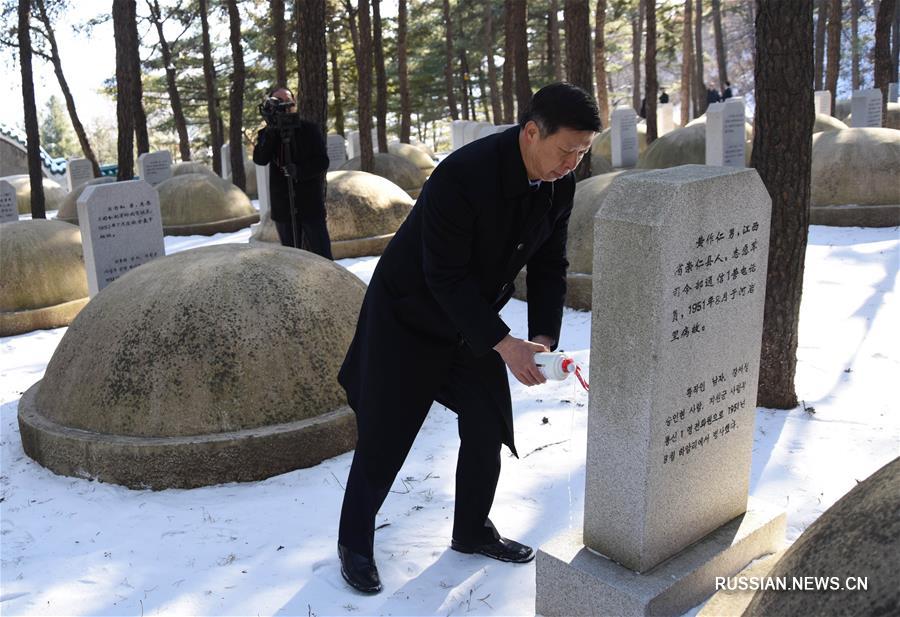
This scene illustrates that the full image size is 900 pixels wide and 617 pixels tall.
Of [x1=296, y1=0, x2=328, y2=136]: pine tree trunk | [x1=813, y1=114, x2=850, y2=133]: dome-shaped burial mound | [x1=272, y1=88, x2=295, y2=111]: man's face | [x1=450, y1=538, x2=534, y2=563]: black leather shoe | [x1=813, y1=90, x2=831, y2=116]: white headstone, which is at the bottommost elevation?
[x1=450, y1=538, x2=534, y2=563]: black leather shoe

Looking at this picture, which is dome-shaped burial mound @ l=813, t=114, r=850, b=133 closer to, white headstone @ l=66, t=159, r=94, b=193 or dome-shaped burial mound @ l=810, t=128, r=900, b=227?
dome-shaped burial mound @ l=810, t=128, r=900, b=227

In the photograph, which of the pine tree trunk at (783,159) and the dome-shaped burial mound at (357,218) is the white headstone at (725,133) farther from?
the pine tree trunk at (783,159)

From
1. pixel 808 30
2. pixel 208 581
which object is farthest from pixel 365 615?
pixel 808 30

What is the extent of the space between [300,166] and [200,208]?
25.9ft

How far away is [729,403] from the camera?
11.3 feet

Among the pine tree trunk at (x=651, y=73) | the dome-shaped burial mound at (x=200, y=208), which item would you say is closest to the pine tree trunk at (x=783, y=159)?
the dome-shaped burial mound at (x=200, y=208)

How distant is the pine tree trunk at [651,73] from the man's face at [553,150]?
783 inches

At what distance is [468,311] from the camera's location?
3.18 meters

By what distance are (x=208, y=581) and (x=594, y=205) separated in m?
5.82

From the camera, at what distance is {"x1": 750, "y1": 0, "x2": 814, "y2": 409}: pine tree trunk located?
5.14m

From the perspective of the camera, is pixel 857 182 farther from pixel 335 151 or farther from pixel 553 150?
pixel 335 151

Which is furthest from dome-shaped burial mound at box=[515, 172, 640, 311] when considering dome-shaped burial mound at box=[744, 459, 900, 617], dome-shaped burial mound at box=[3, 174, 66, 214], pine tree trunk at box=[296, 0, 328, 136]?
dome-shaped burial mound at box=[3, 174, 66, 214]

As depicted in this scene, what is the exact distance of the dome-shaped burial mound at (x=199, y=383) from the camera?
189 inches

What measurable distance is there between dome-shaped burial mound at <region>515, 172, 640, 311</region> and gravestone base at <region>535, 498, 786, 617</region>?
456 centimetres
